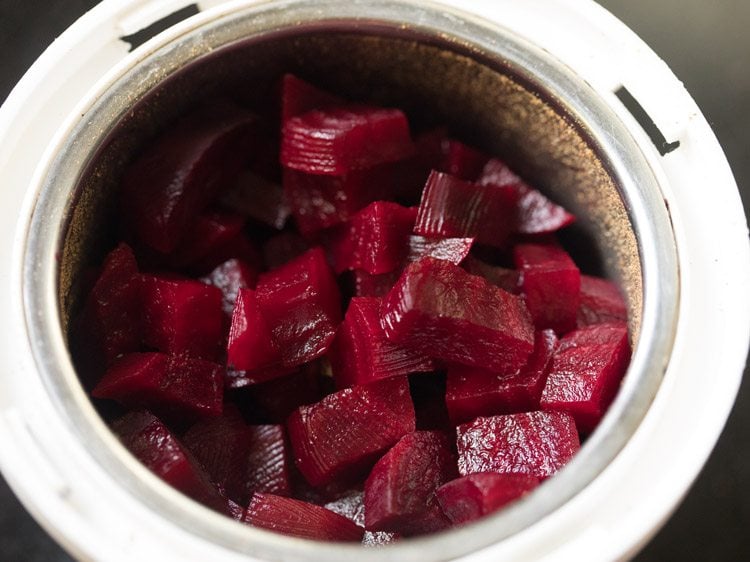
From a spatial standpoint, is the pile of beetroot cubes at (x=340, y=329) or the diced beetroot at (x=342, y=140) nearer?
the pile of beetroot cubes at (x=340, y=329)

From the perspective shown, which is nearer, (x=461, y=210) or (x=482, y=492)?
(x=482, y=492)

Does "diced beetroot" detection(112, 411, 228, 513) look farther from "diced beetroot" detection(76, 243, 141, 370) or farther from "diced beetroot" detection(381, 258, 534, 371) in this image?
"diced beetroot" detection(381, 258, 534, 371)

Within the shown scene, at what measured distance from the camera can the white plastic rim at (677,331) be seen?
98cm

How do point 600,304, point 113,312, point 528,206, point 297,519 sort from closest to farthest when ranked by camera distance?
point 297,519, point 113,312, point 600,304, point 528,206

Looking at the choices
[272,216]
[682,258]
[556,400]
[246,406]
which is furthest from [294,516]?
[682,258]

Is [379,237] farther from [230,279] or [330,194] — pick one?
[230,279]

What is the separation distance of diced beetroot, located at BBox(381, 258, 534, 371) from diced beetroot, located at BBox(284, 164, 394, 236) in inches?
9.4

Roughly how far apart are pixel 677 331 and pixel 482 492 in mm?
373

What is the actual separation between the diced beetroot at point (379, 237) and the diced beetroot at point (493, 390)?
22 cm

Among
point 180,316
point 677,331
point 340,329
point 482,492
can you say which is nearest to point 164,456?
point 180,316

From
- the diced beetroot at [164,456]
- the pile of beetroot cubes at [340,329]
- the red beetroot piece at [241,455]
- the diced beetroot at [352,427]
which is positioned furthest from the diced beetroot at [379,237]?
the diced beetroot at [164,456]

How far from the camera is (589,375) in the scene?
3.94 feet

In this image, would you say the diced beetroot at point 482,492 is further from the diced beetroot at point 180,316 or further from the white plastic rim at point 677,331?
the diced beetroot at point 180,316

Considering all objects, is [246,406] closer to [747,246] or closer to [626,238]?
[626,238]
